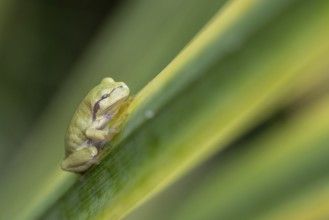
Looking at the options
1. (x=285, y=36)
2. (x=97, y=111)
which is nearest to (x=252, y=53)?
(x=285, y=36)

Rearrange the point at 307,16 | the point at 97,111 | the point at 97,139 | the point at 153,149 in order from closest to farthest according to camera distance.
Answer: the point at 307,16
the point at 153,149
the point at 97,139
the point at 97,111

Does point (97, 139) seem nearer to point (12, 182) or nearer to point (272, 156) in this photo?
point (12, 182)

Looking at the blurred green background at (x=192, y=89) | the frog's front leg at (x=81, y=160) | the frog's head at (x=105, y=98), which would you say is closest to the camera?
the blurred green background at (x=192, y=89)

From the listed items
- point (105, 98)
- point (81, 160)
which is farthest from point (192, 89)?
point (105, 98)

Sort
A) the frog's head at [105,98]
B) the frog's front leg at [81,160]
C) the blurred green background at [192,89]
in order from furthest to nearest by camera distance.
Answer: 1. the frog's head at [105,98]
2. the frog's front leg at [81,160]
3. the blurred green background at [192,89]

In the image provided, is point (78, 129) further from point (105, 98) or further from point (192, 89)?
point (192, 89)

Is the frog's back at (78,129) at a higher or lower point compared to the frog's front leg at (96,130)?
higher

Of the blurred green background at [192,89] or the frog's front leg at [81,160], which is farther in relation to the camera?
the frog's front leg at [81,160]
